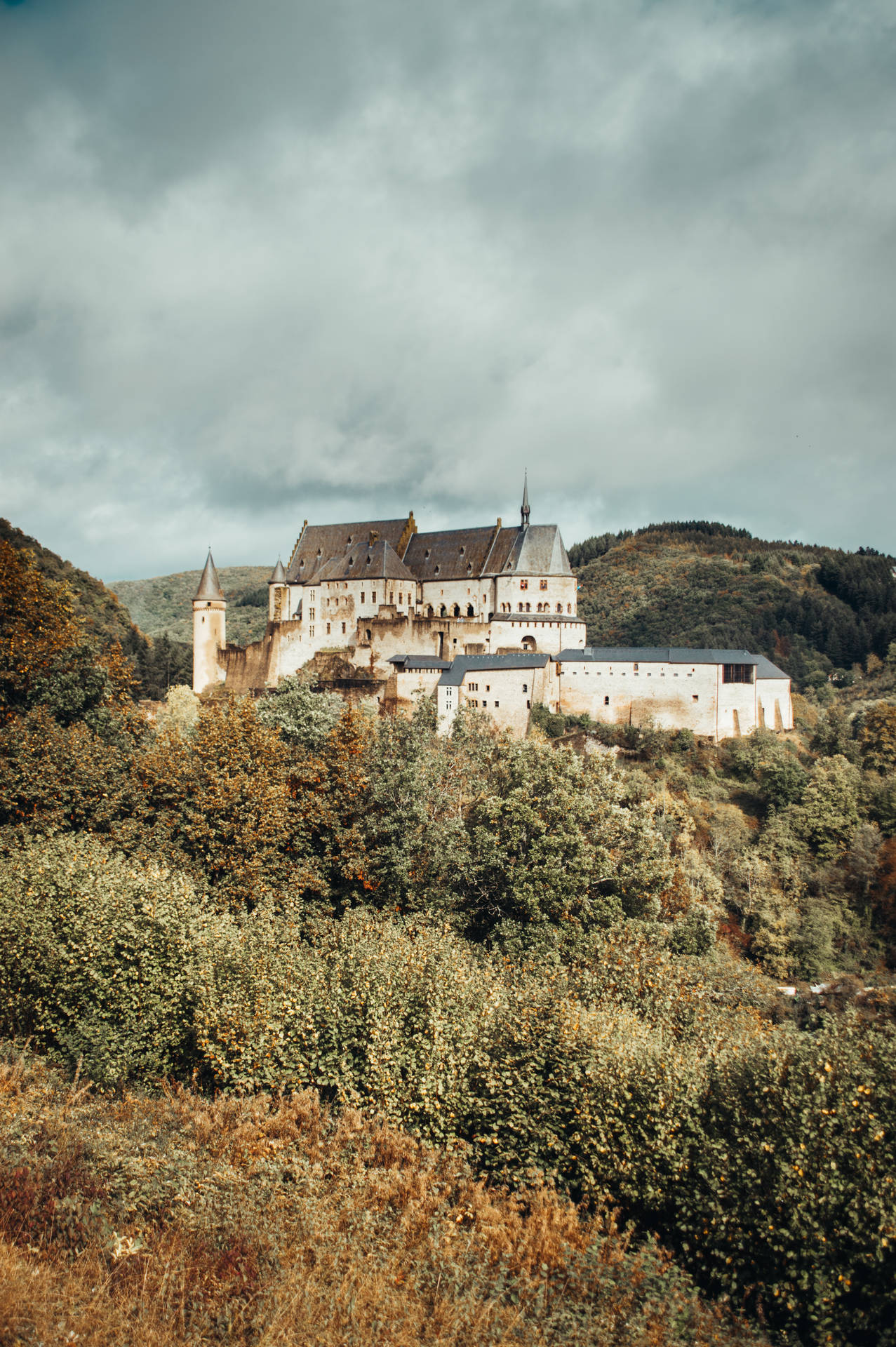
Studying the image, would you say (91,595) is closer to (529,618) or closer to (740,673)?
(529,618)

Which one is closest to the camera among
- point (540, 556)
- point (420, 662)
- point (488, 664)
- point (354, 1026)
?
point (354, 1026)

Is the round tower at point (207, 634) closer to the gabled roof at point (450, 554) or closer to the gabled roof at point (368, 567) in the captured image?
the gabled roof at point (368, 567)

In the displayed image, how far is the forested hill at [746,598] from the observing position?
319 ft

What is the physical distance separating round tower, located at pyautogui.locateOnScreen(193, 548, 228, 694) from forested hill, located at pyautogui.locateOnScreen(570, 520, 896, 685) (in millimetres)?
55378

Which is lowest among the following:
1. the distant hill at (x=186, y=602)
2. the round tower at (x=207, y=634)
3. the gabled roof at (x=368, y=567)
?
the round tower at (x=207, y=634)

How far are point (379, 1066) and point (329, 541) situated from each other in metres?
59.0

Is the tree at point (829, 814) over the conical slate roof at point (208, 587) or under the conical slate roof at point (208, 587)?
Result: under

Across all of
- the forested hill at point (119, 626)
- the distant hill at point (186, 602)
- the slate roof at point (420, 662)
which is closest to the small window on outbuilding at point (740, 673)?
the slate roof at point (420, 662)

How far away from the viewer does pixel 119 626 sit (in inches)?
2601

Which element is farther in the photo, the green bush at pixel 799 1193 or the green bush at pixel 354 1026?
the green bush at pixel 354 1026

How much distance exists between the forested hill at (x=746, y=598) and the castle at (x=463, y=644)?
4118 centimetres

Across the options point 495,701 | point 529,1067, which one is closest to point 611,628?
point 495,701

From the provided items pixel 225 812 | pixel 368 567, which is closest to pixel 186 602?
pixel 368 567

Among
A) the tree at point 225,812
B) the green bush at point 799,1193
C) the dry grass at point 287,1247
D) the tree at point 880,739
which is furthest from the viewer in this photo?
the tree at point 880,739
